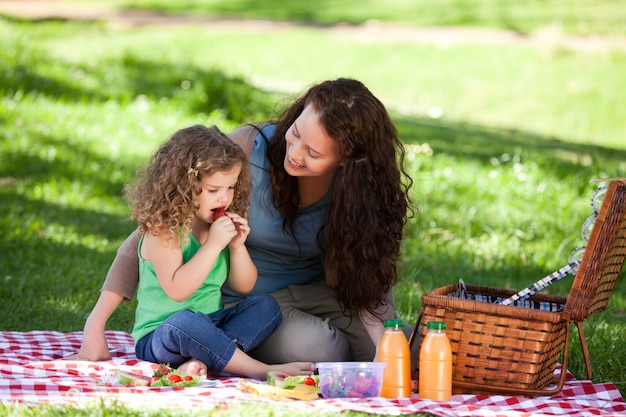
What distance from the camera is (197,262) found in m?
3.26

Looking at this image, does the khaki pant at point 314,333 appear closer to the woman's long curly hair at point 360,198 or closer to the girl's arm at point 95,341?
the woman's long curly hair at point 360,198

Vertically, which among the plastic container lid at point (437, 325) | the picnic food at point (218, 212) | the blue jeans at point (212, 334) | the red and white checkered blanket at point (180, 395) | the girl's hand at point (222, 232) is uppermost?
the picnic food at point (218, 212)

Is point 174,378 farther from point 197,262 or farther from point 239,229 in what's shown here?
point 239,229

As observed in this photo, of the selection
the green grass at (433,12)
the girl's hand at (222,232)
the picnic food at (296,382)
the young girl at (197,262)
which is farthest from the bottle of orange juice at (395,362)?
the green grass at (433,12)

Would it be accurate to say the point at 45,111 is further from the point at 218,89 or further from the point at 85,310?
the point at 85,310

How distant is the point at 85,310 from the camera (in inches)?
173

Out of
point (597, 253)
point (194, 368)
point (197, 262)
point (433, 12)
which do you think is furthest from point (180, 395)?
point (433, 12)

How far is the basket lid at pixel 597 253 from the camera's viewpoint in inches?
119

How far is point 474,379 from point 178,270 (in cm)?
106

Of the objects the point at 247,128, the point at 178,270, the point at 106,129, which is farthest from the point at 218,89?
the point at 178,270

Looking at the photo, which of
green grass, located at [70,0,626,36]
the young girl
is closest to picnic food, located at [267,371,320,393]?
the young girl

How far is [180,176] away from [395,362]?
967mm

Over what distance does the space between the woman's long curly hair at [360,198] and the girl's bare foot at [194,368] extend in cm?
55

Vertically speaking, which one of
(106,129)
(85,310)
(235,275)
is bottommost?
(85,310)
